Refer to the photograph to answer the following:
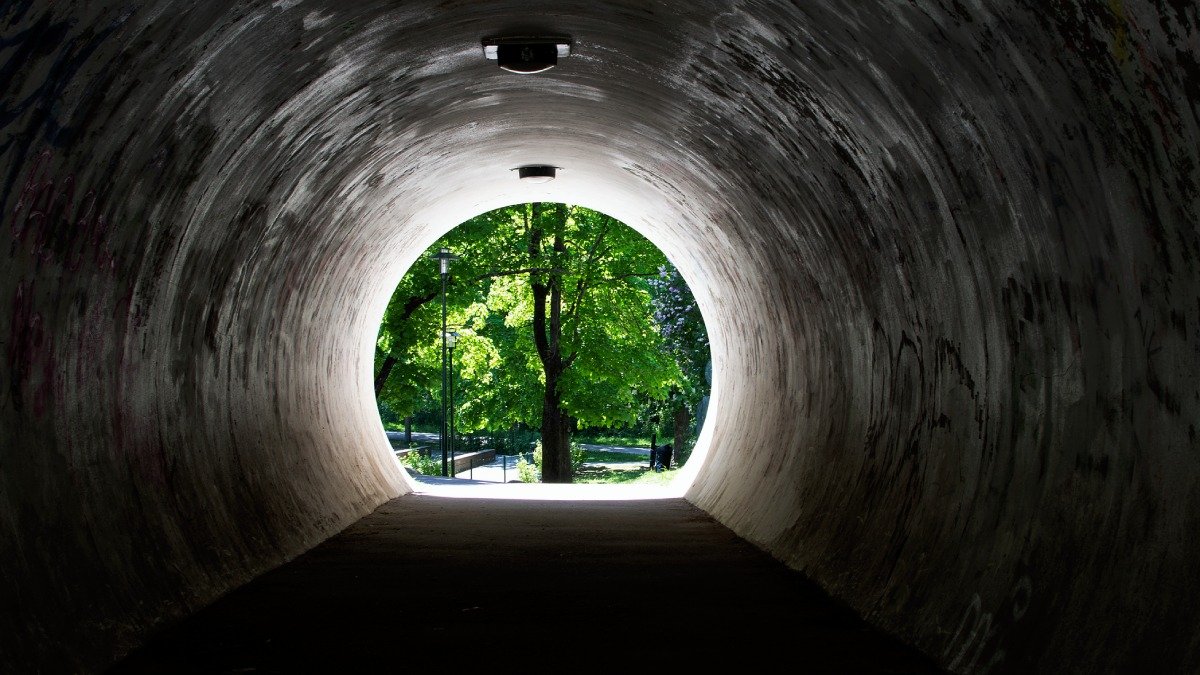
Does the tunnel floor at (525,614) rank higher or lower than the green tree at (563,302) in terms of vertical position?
lower

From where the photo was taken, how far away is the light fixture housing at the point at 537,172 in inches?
659

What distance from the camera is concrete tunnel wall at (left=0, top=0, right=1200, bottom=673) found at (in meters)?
4.92

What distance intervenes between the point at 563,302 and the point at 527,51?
25.1 meters

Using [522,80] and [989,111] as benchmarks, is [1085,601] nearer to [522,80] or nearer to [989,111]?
[989,111]

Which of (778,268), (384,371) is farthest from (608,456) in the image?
(778,268)

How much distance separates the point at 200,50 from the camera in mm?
6734

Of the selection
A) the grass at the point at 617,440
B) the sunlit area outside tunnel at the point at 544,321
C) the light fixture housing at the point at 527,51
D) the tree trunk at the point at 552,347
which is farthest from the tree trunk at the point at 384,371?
the grass at the point at 617,440

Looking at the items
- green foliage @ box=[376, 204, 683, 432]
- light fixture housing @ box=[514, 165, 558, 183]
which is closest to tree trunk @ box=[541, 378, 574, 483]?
green foliage @ box=[376, 204, 683, 432]

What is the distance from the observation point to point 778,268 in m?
12.1

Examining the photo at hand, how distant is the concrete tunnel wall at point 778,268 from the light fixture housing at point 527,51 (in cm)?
16

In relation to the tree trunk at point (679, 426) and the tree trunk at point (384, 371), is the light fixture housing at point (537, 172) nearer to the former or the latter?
the tree trunk at point (384, 371)

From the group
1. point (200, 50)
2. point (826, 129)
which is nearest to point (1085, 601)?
point (826, 129)

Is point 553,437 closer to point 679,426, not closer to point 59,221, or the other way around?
point 679,426

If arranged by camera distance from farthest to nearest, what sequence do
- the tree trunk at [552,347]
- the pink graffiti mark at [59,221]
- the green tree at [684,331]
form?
the green tree at [684,331] → the tree trunk at [552,347] → the pink graffiti mark at [59,221]
